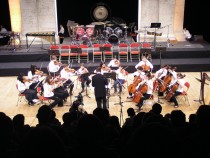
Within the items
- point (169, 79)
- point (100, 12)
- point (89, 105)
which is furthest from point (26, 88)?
point (100, 12)

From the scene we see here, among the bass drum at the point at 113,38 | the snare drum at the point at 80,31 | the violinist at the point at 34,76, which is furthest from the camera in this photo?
the bass drum at the point at 113,38

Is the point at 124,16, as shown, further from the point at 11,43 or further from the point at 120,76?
the point at 120,76

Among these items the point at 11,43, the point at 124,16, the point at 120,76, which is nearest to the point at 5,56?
the point at 11,43

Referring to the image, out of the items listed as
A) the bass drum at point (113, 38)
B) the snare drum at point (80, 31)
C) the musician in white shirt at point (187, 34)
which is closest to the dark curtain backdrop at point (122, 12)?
the musician in white shirt at point (187, 34)

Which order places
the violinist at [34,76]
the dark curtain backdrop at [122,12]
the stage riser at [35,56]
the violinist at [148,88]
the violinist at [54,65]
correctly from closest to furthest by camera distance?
1. the violinist at [148,88]
2. the violinist at [34,76]
3. the violinist at [54,65]
4. the stage riser at [35,56]
5. the dark curtain backdrop at [122,12]

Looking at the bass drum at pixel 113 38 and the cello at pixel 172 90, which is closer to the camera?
the cello at pixel 172 90

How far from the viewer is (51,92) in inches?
408

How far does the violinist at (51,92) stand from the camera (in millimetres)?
10219

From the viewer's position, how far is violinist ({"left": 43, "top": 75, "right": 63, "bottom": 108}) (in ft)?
33.5

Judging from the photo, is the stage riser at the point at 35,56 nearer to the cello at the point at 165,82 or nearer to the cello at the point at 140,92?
the cello at the point at 165,82

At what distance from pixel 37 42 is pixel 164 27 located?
689cm

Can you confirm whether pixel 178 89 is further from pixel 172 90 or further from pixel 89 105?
pixel 89 105

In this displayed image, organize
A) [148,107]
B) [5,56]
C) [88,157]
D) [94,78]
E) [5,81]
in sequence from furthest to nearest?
1. [5,56]
2. [5,81]
3. [148,107]
4. [94,78]
5. [88,157]

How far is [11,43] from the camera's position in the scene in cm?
1703
